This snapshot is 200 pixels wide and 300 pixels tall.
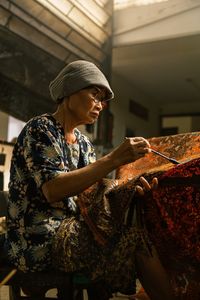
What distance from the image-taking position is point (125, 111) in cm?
697

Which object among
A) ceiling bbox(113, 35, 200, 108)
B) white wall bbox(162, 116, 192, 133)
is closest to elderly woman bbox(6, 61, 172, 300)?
ceiling bbox(113, 35, 200, 108)

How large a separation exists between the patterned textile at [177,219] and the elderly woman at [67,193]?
2.5 inches

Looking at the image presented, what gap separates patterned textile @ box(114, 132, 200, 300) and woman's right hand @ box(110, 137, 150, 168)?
8 centimetres

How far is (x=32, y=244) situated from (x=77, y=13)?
3.38m

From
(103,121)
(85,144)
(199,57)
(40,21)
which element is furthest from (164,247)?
(199,57)

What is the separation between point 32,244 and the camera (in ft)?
4.25

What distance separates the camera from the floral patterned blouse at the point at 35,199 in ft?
4.18

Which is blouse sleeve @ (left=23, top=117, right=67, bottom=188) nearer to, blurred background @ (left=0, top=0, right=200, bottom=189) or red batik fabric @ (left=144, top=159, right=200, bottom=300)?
red batik fabric @ (left=144, top=159, right=200, bottom=300)

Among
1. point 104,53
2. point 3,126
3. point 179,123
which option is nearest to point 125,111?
point 179,123

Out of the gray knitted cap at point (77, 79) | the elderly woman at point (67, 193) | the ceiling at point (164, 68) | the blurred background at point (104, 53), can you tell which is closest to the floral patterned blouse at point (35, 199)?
the elderly woman at point (67, 193)

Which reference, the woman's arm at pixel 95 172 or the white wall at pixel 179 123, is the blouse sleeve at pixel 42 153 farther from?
the white wall at pixel 179 123

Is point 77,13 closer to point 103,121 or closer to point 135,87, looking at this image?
point 103,121

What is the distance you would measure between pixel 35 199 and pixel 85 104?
14.5 inches

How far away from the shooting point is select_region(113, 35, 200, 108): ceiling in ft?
17.0
